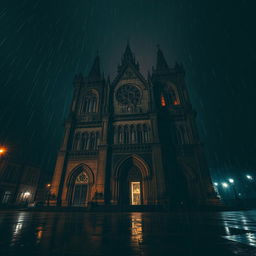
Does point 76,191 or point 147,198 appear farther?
point 76,191

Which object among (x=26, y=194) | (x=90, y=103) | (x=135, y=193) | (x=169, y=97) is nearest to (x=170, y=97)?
(x=169, y=97)

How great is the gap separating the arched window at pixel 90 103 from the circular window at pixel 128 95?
4680 mm

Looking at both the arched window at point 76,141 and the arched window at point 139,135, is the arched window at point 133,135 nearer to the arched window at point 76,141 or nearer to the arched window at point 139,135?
the arched window at point 139,135

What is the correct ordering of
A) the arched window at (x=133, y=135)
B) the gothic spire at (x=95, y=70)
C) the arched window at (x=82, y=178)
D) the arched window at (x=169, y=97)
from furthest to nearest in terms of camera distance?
the gothic spire at (x=95, y=70)
the arched window at (x=169, y=97)
the arched window at (x=133, y=135)
the arched window at (x=82, y=178)

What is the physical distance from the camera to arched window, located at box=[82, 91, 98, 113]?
1050 inches

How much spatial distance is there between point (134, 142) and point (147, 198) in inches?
302

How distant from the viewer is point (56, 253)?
5.71 feet

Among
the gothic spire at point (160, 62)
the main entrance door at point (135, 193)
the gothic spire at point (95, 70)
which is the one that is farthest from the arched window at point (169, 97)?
the gothic spire at point (95, 70)

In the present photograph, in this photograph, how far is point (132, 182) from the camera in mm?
19328

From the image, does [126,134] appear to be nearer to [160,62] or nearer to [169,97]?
[169,97]

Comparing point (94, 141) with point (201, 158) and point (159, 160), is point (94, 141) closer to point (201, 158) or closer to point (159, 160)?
point (159, 160)

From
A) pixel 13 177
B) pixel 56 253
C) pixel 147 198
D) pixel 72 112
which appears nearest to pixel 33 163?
pixel 13 177

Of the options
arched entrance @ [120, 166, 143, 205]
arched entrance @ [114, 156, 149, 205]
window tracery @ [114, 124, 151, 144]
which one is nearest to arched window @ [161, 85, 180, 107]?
window tracery @ [114, 124, 151, 144]

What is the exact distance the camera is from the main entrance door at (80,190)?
1880cm
